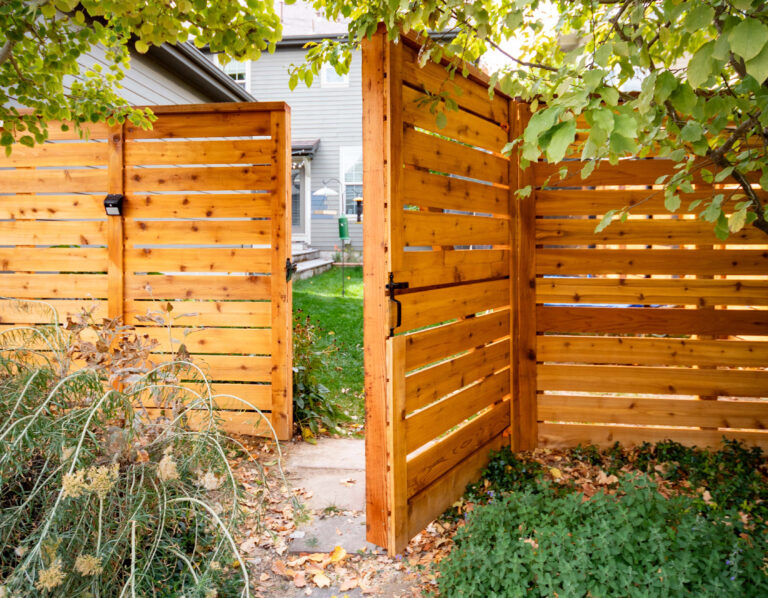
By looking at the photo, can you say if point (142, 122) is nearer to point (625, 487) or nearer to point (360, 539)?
point (360, 539)

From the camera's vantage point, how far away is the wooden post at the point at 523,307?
4.15 metres

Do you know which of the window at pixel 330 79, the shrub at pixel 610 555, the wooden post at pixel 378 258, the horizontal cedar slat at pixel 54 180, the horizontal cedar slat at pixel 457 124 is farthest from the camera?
the window at pixel 330 79

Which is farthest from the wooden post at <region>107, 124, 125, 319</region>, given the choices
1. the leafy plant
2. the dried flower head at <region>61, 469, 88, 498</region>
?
the dried flower head at <region>61, 469, 88, 498</region>

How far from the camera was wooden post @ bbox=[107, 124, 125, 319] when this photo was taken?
15.2ft

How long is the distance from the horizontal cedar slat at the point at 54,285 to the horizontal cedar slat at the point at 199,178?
2.66ft

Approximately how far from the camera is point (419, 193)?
3.10 m

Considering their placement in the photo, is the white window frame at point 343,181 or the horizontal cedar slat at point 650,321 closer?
the horizontal cedar slat at point 650,321

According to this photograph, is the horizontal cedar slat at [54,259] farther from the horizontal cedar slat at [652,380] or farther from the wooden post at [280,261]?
the horizontal cedar slat at [652,380]

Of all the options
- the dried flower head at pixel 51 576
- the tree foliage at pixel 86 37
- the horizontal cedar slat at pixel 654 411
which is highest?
the tree foliage at pixel 86 37

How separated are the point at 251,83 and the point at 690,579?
16.4m

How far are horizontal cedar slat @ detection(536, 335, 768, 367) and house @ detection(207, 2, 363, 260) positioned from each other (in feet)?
40.3

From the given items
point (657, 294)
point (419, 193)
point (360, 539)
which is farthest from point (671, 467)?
point (419, 193)

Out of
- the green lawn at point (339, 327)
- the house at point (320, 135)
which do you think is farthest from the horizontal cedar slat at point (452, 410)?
the house at point (320, 135)

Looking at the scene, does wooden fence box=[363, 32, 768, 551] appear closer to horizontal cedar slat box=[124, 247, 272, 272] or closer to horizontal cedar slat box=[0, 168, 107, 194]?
horizontal cedar slat box=[124, 247, 272, 272]
